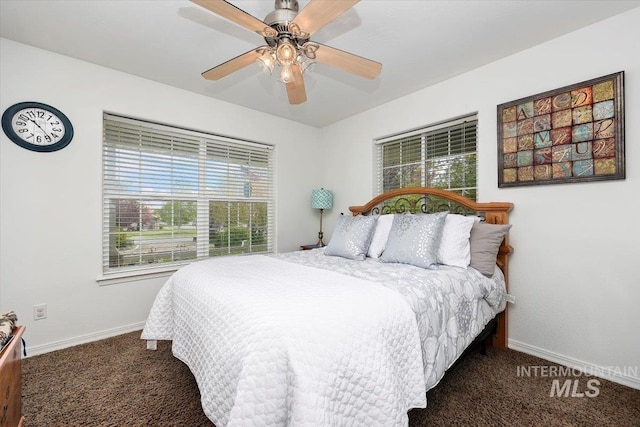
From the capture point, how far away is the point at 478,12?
73.8 inches

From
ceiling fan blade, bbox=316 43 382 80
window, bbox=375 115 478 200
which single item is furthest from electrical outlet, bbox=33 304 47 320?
window, bbox=375 115 478 200

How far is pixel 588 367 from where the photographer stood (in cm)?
201

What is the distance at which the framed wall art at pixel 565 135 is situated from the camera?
189 centimetres

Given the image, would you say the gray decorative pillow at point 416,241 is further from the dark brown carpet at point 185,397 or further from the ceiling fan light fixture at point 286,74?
the ceiling fan light fixture at point 286,74

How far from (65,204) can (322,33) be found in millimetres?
2557

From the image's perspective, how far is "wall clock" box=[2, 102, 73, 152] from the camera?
219 cm

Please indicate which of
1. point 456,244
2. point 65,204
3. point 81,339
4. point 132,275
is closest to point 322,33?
point 456,244

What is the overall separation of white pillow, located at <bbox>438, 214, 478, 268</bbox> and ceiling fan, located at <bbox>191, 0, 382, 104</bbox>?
133cm

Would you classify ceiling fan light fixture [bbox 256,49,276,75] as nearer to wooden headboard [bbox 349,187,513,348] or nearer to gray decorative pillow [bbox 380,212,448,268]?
gray decorative pillow [bbox 380,212,448,268]

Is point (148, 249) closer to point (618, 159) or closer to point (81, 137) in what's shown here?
point (81, 137)

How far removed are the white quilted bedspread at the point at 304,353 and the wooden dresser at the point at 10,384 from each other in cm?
68

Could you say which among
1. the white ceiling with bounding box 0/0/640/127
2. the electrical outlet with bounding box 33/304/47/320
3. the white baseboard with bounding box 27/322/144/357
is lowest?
the white baseboard with bounding box 27/322/144/357

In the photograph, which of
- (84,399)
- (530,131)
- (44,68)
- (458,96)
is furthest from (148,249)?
(530,131)

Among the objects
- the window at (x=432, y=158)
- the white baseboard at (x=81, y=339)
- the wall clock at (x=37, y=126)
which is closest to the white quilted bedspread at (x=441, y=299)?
the window at (x=432, y=158)
